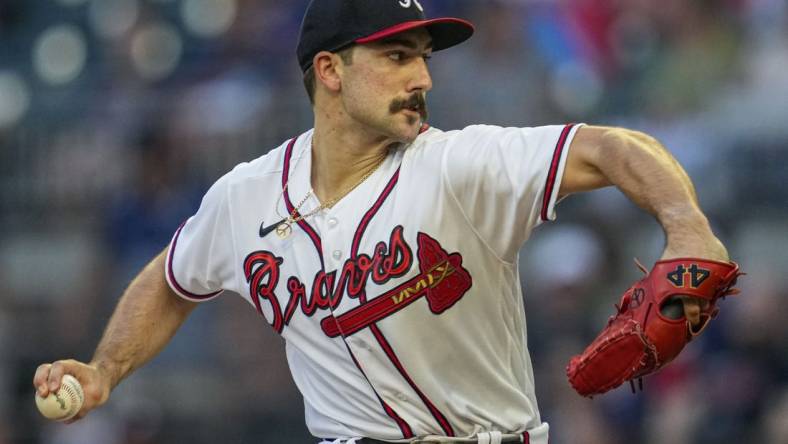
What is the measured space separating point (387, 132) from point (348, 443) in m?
0.90

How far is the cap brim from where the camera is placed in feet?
12.1

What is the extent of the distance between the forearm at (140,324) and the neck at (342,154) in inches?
27.0

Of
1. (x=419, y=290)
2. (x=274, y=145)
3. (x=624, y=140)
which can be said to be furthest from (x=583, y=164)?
(x=274, y=145)

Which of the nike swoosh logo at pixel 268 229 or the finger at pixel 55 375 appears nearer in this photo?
the finger at pixel 55 375

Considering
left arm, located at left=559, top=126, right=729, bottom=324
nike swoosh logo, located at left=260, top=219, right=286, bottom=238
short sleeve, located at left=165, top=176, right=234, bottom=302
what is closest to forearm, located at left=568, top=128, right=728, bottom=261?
left arm, located at left=559, top=126, right=729, bottom=324

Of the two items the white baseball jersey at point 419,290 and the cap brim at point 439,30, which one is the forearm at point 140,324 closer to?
the white baseball jersey at point 419,290

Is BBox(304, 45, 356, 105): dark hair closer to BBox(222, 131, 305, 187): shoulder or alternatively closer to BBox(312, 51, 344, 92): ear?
BBox(312, 51, 344, 92): ear

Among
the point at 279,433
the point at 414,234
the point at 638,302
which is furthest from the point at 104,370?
the point at 279,433

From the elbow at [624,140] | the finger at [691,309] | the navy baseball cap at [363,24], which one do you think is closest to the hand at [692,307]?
the finger at [691,309]

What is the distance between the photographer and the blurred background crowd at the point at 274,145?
6.77m

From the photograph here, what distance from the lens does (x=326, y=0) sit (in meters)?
3.88

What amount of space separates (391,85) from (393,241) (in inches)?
17.7

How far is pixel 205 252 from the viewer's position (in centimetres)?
418

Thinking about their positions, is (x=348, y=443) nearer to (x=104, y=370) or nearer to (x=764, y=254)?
(x=104, y=370)
